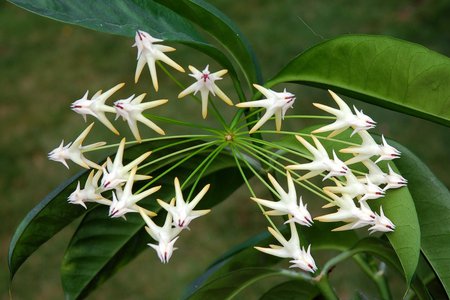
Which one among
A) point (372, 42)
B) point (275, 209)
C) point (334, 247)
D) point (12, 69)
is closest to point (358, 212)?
point (275, 209)

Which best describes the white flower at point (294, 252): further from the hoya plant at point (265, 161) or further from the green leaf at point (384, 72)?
the green leaf at point (384, 72)

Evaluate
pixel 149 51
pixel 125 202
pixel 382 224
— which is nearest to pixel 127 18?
pixel 149 51

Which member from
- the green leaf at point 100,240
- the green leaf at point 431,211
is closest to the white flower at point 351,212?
the green leaf at point 431,211

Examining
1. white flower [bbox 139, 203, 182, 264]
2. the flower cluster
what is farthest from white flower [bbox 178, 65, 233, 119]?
white flower [bbox 139, 203, 182, 264]

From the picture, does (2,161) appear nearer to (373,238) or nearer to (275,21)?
(275,21)

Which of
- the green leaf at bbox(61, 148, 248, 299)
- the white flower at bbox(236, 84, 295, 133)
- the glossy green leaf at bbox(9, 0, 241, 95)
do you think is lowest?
the green leaf at bbox(61, 148, 248, 299)

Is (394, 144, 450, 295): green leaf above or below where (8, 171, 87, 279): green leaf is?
below

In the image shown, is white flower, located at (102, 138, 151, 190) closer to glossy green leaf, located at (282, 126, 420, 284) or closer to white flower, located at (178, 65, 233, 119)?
white flower, located at (178, 65, 233, 119)
